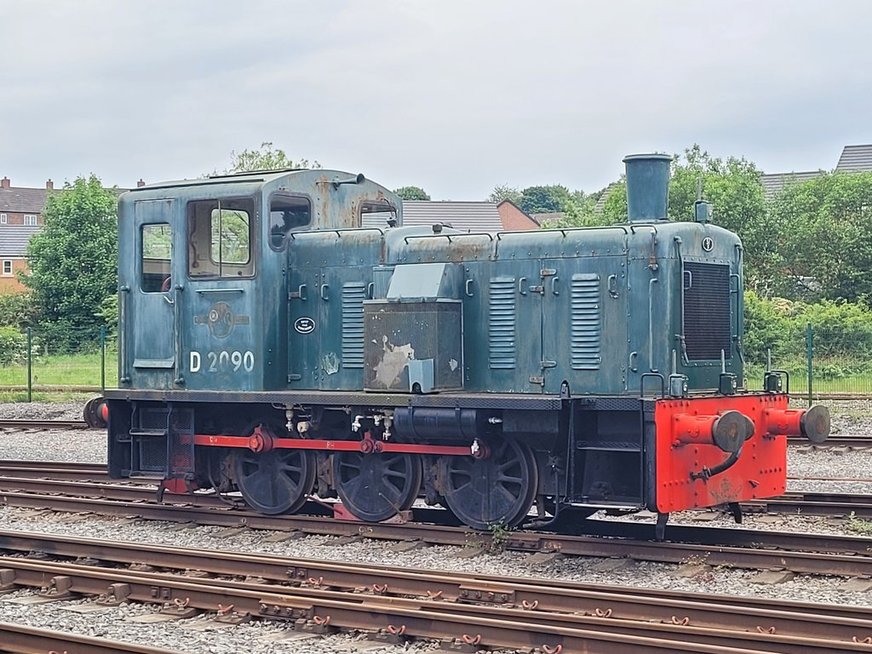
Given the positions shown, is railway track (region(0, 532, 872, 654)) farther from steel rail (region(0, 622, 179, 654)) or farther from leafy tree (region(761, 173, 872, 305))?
leafy tree (region(761, 173, 872, 305))

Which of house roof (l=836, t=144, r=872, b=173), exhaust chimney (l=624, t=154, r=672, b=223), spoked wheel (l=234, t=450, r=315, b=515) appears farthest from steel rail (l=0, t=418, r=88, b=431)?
house roof (l=836, t=144, r=872, b=173)

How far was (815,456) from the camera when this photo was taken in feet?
52.4

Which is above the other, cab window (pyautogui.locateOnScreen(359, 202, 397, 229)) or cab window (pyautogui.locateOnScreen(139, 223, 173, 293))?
cab window (pyautogui.locateOnScreen(359, 202, 397, 229))

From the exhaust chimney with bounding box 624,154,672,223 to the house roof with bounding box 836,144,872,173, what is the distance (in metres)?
52.5

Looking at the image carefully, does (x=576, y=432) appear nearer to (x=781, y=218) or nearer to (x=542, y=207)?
(x=781, y=218)

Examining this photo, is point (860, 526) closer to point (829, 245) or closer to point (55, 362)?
point (55, 362)

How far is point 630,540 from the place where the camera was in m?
9.68

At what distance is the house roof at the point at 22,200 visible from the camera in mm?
110375

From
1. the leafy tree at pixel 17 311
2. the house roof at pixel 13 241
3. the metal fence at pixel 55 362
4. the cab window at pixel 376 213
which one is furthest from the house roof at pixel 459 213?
the cab window at pixel 376 213

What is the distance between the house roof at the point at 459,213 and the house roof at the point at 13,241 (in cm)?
2578

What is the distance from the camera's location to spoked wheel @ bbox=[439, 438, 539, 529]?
10.2 meters

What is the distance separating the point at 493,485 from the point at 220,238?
12.1 feet

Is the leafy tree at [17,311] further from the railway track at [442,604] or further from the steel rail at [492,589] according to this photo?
the railway track at [442,604]

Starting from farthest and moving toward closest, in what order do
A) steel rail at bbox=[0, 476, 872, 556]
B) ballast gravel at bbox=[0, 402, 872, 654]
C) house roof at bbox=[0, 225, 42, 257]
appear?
house roof at bbox=[0, 225, 42, 257] → steel rail at bbox=[0, 476, 872, 556] → ballast gravel at bbox=[0, 402, 872, 654]
